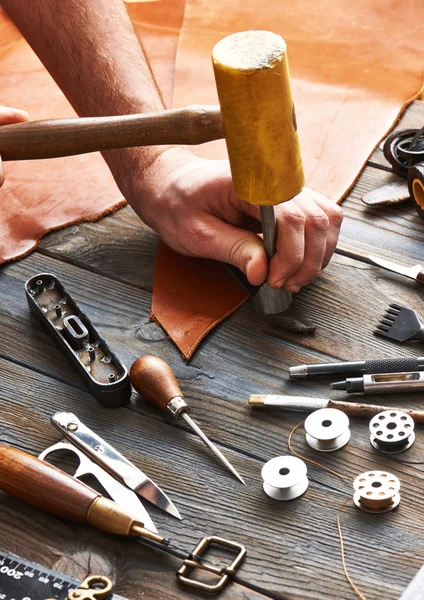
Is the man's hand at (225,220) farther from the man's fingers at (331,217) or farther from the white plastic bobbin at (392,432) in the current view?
the white plastic bobbin at (392,432)

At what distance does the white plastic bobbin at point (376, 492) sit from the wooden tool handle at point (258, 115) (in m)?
0.39

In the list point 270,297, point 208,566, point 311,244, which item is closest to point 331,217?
point 311,244

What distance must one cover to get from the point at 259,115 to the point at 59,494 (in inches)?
21.2

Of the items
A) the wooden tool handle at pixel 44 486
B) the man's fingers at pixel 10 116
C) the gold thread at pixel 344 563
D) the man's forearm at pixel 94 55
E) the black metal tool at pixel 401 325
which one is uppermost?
the man's fingers at pixel 10 116

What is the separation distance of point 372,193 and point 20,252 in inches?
26.4

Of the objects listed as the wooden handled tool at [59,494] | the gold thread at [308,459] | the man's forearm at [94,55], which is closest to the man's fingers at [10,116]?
the man's forearm at [94,55]

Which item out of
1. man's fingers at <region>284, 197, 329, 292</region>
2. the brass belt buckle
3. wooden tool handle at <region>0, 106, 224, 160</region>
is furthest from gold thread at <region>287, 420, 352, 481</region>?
wooden tool handle at <region>0, 106, 224, 160</region>

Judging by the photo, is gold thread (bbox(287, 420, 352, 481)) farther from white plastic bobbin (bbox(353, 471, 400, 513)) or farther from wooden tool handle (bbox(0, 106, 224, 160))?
wooden tool handle (bbox(0, 106, 224, 160))

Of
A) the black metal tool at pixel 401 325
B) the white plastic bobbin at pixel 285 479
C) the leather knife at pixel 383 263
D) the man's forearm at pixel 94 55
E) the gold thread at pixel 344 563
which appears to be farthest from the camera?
the man's forearm at pixel 94 55

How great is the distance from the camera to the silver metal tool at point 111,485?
1062 mm

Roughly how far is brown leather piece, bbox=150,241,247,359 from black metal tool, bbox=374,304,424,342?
0.78 feet

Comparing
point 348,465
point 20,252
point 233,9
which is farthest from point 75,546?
point 233,9

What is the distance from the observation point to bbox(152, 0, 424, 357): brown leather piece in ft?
4.72

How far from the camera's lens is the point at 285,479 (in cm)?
107
